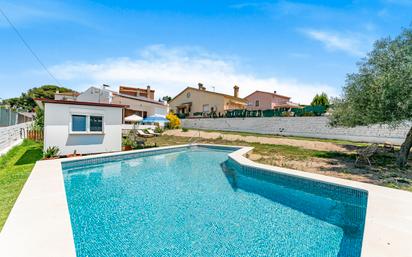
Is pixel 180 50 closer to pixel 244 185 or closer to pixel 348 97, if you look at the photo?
pixel 348 97

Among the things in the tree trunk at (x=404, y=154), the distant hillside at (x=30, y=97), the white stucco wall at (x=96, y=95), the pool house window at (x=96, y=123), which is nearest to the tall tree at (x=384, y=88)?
the tree trunk at (x=404, y=154)

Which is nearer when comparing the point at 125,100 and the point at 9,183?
the point at 9,183

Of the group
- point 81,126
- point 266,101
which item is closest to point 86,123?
point 81,126

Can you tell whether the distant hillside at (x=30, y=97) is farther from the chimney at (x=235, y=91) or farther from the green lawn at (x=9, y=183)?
the green lawn at (x=9, y=183)

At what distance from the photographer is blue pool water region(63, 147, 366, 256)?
4.25 m

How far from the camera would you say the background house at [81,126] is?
443 inches

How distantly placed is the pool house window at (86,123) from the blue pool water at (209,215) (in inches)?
114

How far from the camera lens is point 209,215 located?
18.6 ft

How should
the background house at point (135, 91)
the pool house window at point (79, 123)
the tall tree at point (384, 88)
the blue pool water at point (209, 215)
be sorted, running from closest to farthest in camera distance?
the blue pool water at point (209, 215) < the tall tree at point (384, 88) < the pool house window at point (79, 123) < the background house at point (135, 91)

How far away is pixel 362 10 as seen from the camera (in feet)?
41.5

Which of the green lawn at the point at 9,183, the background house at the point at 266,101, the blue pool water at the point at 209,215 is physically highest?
the background house at the point at 266,101

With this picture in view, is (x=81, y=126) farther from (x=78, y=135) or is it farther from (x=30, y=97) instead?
(x=30, y=97)

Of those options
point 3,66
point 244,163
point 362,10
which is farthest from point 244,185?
point 3,66

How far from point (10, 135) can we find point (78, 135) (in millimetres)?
6260
